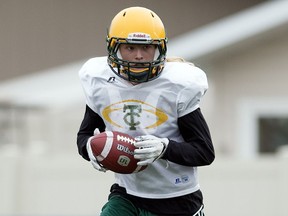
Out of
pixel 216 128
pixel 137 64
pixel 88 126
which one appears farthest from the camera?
pixel 216 128

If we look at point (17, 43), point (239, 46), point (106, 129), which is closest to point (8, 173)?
point (239, 46)

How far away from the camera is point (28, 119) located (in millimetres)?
15391

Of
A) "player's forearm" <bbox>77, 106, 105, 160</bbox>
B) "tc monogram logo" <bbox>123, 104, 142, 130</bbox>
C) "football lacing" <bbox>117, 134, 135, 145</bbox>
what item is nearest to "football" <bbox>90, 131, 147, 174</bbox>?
"football lacing" <bbox>117, 134, 135, 145</bbox>

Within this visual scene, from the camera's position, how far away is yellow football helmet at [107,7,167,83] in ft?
17.3

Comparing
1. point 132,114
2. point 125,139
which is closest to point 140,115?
point 132,114

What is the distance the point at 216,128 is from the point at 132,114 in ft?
27.1

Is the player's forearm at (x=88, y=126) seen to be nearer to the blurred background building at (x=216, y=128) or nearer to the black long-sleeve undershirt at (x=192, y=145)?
the black long-sleeve undershirt at (x=192, y=145)

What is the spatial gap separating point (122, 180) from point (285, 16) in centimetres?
777

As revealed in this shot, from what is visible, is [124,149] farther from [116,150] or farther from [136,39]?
[136,39]

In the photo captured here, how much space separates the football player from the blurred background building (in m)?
6.24

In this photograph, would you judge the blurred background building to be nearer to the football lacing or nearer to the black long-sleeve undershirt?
the black long-sleeve undershirt

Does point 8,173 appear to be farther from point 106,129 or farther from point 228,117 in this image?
point 106,129

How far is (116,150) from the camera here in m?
5.15

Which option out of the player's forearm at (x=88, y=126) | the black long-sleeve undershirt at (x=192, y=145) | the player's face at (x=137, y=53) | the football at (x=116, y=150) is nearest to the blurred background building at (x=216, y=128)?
the player's forearm at (x=88, y=126)
